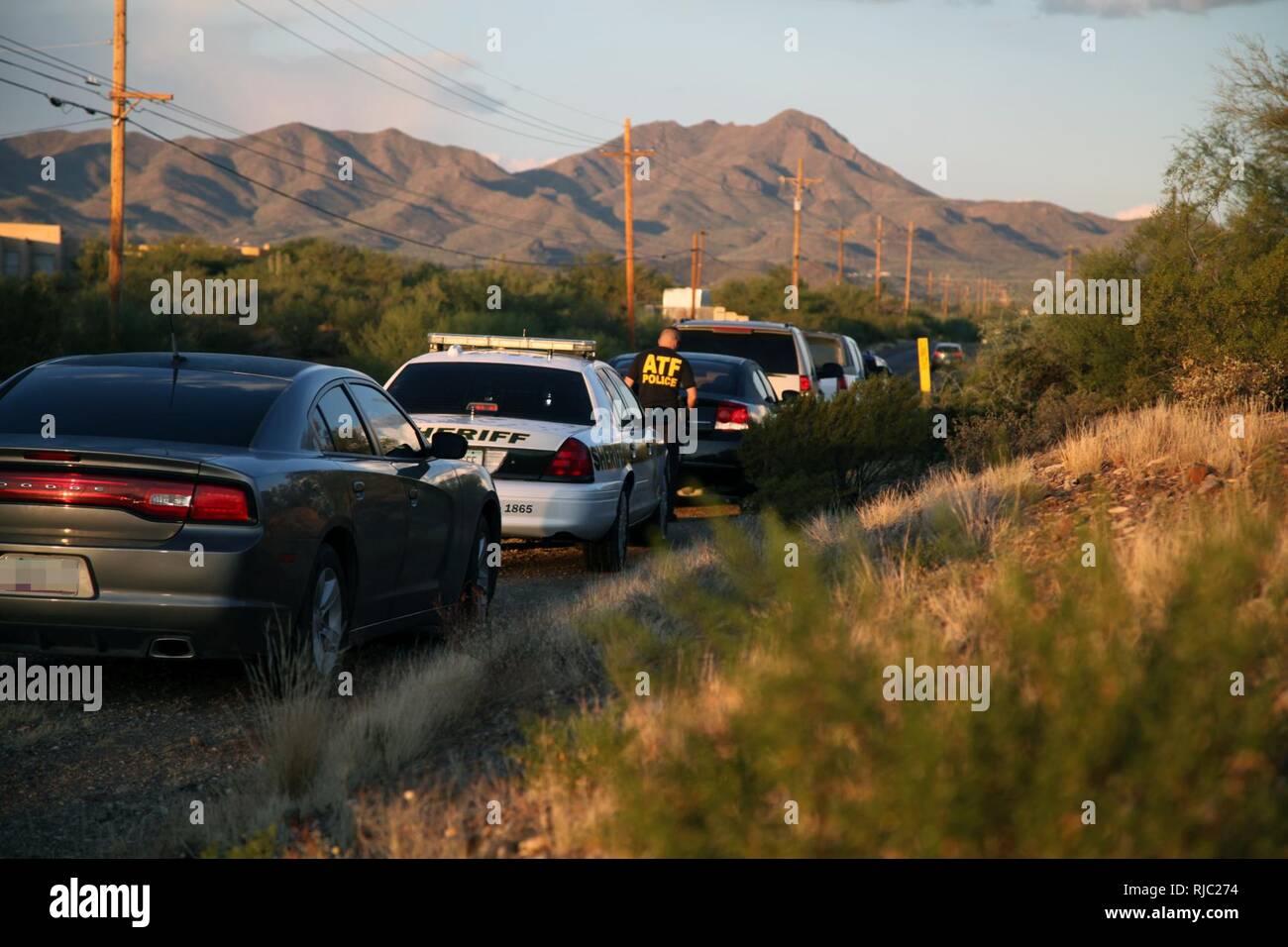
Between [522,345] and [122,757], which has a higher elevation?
[522,345]

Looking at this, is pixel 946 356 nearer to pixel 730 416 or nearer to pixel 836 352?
pixel 836 352

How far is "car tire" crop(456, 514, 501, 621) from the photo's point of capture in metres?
9.57

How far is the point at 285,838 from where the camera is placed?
5102 millimetres

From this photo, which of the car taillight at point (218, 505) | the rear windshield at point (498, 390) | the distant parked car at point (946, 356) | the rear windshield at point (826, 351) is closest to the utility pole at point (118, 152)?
the rear windshield at point (826, 351)

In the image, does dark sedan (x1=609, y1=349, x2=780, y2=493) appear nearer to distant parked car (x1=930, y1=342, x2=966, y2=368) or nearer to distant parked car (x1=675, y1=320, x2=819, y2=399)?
distant parked car (x1=675, y1=320, x2=819, y2=399)

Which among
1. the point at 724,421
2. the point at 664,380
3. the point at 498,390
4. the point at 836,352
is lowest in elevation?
the point at 724,421

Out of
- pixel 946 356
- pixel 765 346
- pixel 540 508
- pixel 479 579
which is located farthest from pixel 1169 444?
pixel 946 356

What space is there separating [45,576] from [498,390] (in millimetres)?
5834

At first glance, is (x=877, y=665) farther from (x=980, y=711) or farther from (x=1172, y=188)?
(x=1172, y=188)

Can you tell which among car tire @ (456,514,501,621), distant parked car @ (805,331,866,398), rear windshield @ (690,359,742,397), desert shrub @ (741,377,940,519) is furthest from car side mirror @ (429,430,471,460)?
distant parked car @ (805,331,866,398)

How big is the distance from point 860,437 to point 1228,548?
37.4 feet

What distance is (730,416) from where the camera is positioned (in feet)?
56.5

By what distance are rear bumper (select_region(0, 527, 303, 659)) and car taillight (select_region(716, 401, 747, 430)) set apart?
10.5 meters
